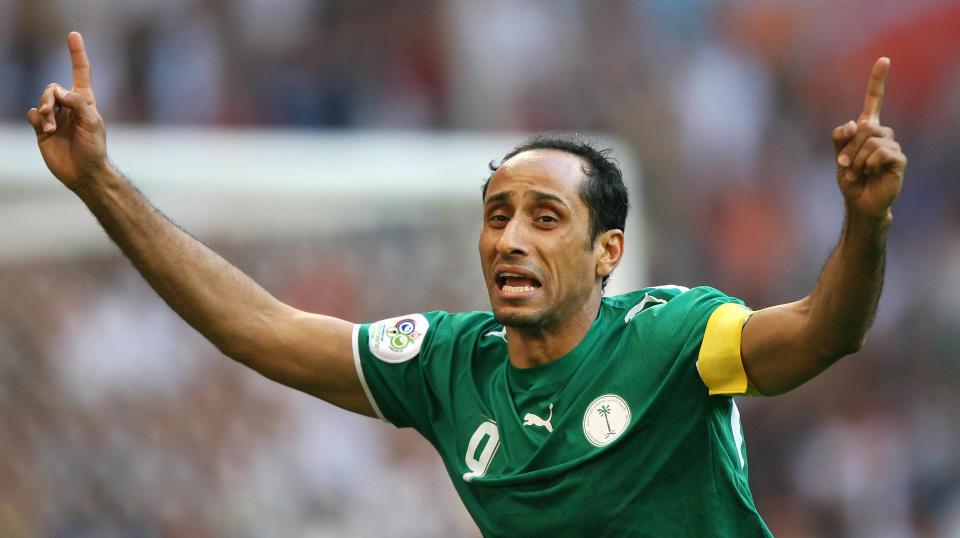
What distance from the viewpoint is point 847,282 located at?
3.15m

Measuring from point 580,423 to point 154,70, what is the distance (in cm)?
630

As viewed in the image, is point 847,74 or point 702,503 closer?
→ point 702,503

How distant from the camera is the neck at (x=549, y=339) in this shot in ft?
13.0

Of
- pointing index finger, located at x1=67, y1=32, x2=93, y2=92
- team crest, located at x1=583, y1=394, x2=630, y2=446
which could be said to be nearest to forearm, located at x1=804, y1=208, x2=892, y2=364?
team crest, located at x1=583, y1=394, x2=630, y2=446

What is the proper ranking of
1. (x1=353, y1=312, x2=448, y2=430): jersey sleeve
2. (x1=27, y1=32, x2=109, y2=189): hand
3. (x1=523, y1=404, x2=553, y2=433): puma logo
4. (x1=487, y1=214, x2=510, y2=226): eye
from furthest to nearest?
(x1=353, y1=312, x2=448, y2=430): jersey sleeve, (x1=487, y1=214, x2=510, y2=226): eye, (x1=27, y1=32, x2=109, y2=189): hand, (x1=523, y1=404, x2=553, y2=433): puma logo

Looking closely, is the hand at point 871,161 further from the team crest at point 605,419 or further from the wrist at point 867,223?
the team crest at point 605,419

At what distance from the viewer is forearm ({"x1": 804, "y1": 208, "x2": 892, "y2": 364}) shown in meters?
3.10

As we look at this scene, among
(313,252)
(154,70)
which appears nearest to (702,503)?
(313,252)

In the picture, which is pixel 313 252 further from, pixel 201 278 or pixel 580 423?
pixel 580 423

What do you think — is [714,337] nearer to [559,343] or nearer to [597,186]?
[559,343]

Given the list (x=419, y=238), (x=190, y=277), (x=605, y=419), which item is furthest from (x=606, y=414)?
(x=419, y=238)

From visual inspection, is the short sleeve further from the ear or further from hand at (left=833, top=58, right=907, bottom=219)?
hand at (left=833, top=58, right=907, bottom=219)

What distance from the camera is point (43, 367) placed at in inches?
275

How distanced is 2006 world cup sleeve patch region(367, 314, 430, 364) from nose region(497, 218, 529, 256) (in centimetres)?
51
